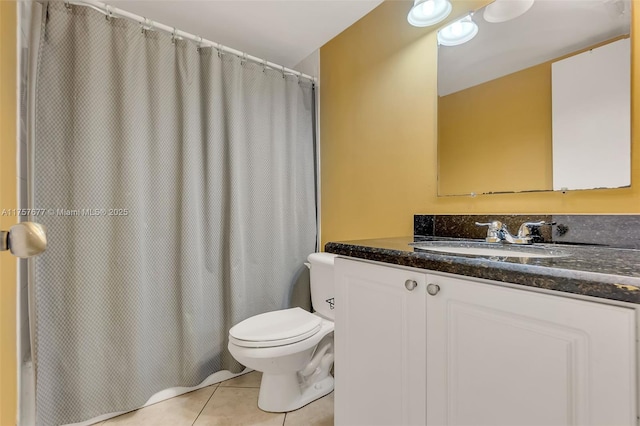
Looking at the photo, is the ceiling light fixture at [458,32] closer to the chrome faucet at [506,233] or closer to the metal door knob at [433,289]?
the chrome faucet at [506,233]

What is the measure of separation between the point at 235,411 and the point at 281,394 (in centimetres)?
24

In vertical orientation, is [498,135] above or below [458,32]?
below

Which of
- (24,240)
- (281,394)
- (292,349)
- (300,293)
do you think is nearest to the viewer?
(24,240)

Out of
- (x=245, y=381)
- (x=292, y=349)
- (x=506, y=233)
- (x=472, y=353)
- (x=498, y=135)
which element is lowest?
(x=245, y=381)

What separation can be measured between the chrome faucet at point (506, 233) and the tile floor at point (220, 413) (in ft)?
3.57

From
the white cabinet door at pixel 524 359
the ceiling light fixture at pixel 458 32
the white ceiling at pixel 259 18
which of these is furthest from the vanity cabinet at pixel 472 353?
the white ceiling at pixel 259 18

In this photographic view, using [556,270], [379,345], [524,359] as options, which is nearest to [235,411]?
[379,345]

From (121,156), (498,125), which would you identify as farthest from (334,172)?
(121,156)

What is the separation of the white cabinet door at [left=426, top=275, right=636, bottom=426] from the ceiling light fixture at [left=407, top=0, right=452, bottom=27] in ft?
3.69

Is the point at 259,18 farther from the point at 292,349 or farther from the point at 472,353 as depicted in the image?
the point at 472,353

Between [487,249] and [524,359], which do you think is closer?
[524,359]

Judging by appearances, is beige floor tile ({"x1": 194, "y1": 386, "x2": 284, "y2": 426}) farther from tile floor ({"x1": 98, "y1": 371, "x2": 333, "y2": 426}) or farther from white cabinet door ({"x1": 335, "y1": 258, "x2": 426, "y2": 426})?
white cabinet door ({"x1": 335, "y1": 258, "x2": 426, "y2": 426})

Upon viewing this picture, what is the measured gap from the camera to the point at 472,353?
0.65 meters

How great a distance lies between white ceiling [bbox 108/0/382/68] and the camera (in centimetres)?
156
